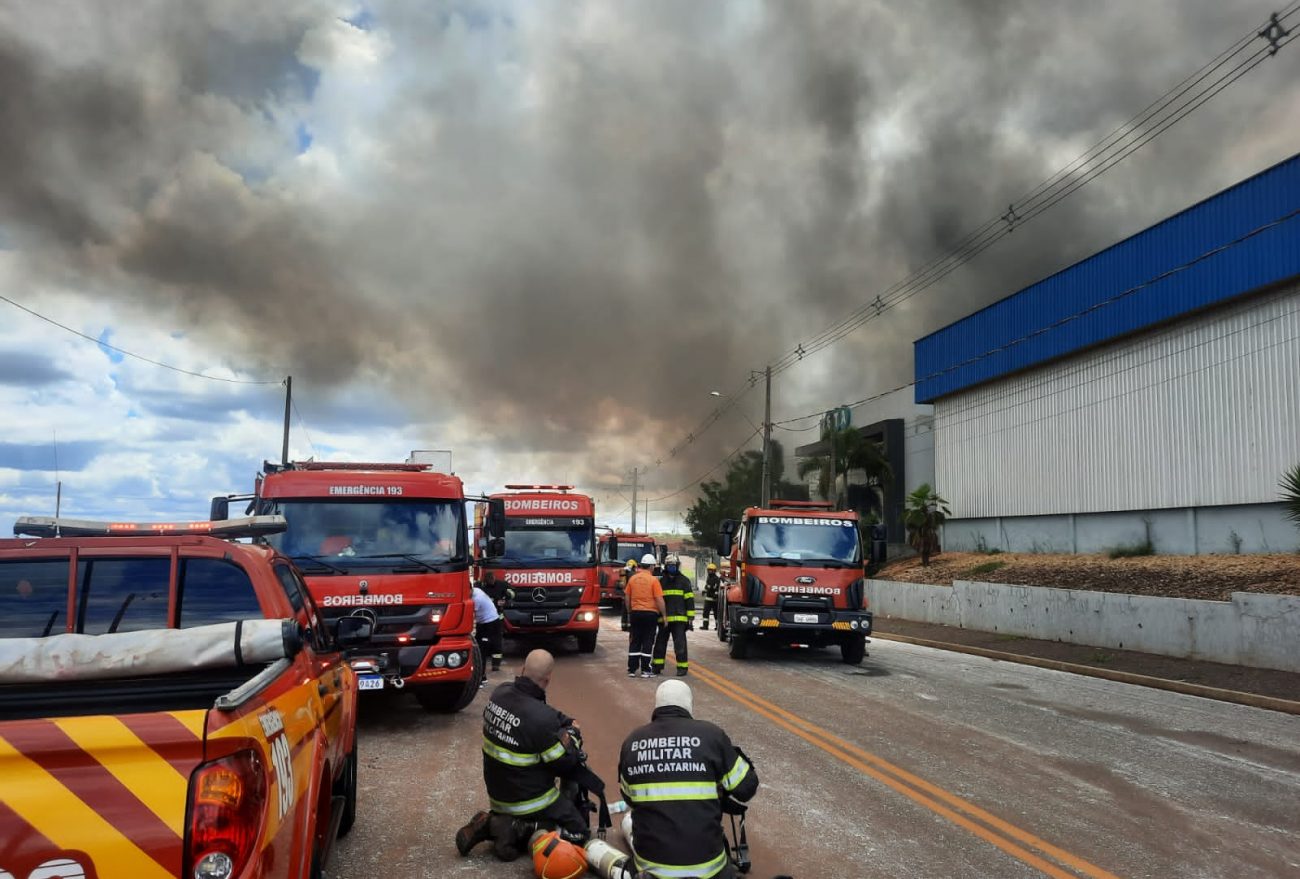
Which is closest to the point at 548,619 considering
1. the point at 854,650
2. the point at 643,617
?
the point at 643,617

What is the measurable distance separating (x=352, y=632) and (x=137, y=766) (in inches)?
95.6

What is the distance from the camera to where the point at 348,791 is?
18.6 feet

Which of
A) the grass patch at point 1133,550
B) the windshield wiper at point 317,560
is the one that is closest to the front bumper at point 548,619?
the windshield wiper at point 317,560

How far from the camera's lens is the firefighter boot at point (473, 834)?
208 inches

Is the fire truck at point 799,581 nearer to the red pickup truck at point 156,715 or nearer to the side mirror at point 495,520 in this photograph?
the side mirror at point 495,520

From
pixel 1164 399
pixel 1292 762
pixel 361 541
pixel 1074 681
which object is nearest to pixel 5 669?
→ pixel 361 541

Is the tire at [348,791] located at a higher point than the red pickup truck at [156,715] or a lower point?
lower

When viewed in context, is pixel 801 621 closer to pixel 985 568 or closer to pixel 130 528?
pixel 130 528

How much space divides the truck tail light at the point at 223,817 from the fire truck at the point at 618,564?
2304 centimetres

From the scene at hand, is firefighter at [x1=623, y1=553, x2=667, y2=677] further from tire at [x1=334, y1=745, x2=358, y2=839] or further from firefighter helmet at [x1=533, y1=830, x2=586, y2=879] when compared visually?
firefighter helmet at [x1=533, y1=830, x2=586, y2=879]

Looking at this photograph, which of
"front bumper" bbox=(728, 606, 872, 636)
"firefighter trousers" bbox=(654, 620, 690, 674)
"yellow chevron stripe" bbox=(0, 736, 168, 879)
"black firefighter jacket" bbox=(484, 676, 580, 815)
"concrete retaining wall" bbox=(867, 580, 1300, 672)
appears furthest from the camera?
"front bumper" bbox=(728, 606, 872, 636)

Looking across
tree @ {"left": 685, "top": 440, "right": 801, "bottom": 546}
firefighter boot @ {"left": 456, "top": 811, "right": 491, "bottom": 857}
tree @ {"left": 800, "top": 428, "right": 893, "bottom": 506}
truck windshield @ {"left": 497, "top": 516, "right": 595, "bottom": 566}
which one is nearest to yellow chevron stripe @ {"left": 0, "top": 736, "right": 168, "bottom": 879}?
firefighter boot @ {"left": 456, "top": 811, "right": 491, "bottom": 857}

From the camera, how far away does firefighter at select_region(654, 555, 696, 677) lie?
1355cm

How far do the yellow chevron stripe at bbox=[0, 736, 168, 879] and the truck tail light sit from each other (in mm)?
103
